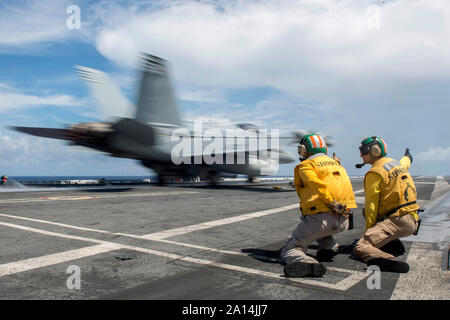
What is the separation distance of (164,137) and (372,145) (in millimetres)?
19500

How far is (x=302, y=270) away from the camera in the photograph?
163 inches

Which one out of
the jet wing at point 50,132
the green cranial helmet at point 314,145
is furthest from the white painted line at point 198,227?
the jet wing at point 50,132

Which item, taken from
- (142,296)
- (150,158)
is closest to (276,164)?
(150,158)

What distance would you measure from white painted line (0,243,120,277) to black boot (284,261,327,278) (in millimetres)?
2984

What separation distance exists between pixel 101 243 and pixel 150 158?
1778cm

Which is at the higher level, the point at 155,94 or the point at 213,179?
the point at 155,94

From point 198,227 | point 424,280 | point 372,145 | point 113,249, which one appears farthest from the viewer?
point 198,227

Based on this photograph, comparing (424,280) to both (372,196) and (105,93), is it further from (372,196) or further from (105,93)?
(105,93)

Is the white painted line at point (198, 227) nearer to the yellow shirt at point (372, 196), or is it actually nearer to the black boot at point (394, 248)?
the yellow shirt at point (372, 196)

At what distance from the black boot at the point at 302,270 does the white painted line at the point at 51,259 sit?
2984 mm

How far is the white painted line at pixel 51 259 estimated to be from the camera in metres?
4.33

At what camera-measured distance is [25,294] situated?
3.47 metres

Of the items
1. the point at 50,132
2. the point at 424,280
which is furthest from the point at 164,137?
the point at 424,280

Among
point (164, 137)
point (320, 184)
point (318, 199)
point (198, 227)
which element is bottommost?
point (198, 227)
